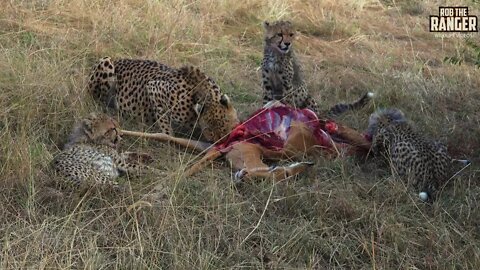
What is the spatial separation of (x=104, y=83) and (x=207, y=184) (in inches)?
64.2

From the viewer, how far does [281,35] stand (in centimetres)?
545

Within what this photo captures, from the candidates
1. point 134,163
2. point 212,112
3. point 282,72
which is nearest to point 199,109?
point 212,112

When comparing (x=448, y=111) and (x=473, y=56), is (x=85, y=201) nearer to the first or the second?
(x=448, y=111)

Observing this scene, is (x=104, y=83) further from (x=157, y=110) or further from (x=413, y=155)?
(x=413, y=155)

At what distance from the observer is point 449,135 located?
480 cm

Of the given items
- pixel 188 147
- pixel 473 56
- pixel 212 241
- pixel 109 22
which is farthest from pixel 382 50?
pixel 212 241

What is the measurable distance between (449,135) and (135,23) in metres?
2.81

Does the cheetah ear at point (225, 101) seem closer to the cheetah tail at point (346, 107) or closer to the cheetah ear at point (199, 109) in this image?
the cheetah ear at point (199, 109)

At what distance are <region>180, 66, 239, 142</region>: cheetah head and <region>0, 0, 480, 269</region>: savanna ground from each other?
0.29 metres

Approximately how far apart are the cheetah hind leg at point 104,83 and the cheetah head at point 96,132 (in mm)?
770

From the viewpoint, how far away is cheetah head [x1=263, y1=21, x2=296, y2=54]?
214 inches

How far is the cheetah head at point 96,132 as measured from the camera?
13.7 feet

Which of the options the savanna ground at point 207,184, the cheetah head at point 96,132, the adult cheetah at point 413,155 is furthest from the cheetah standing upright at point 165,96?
the adult cheetah at point 413,155

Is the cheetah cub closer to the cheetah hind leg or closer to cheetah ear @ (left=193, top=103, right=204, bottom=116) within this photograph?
cheetah ear @ (left=193, top=103, right=204, bottom=116)
